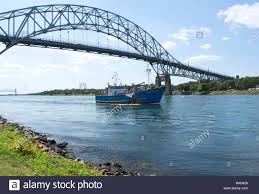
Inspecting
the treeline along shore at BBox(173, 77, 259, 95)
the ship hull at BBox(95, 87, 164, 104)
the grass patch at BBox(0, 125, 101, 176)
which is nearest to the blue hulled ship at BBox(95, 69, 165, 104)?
the ship hull at BBox(95, 87, 164, 104)

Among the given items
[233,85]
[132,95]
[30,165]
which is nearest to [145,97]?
[132,95]

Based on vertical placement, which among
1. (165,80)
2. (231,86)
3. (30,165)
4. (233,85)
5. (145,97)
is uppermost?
(165,80)

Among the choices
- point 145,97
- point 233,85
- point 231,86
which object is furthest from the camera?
point 233,85

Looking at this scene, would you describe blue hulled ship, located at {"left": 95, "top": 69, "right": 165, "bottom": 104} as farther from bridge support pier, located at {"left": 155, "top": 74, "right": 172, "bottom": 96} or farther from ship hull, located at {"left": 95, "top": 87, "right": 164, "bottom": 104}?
bridge support pier, located at {"left": 155, "top": 74, "right": 172, "bottom": 96}

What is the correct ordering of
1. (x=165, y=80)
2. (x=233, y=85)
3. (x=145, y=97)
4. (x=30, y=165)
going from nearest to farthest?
1. (x=30, y=165)
2. (x=145, y=97)
3. (x=165, y=80)
4. (x=233, y=85)

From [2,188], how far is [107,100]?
321 ft

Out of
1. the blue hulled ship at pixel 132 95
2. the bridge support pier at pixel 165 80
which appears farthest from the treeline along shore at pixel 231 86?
the blue hulled ship at pixel 132 95

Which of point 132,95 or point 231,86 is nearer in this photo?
point 132,95

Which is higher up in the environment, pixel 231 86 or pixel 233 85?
pixel 233 85

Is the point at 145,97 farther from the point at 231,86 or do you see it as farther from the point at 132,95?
the point at 231,86

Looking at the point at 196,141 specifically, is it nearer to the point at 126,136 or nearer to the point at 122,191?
the point at 126,136

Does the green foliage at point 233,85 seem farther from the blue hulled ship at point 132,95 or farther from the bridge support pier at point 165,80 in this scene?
the blue hulled ship at point 132,95

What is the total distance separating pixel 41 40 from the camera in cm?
8881

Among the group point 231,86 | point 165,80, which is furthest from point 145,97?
point 231,86
